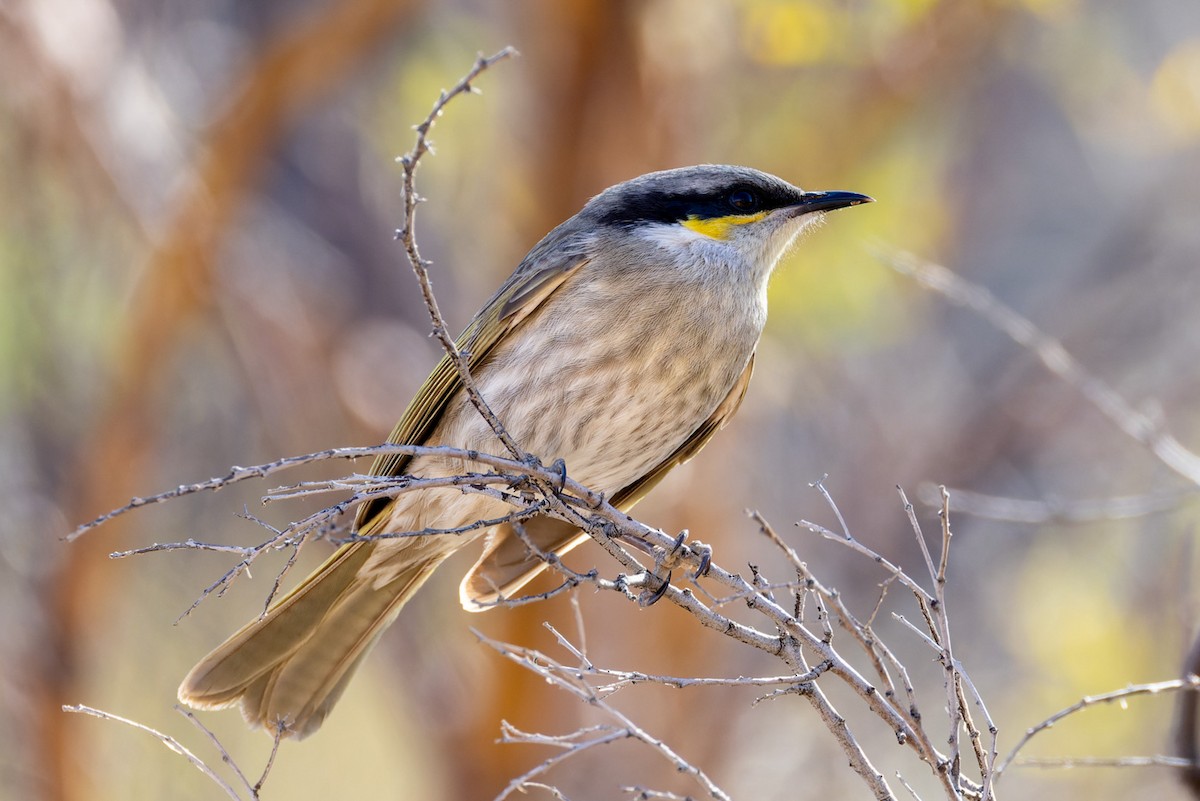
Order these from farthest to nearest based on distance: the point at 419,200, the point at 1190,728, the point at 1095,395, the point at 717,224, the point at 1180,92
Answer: the point at 1180,92
the point at 717,224
the point at 1095,395
the point at 1190,728
the point at 419,200

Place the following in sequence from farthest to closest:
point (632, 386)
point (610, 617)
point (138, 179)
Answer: point (610, 617)
point (138, 179)
point (632, 386)

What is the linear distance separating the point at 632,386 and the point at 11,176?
524cm

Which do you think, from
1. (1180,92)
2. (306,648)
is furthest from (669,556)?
(1180,92)

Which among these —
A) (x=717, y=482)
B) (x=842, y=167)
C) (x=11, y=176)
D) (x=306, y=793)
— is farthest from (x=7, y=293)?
(x=842, y=167)

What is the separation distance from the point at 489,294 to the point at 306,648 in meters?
3.57

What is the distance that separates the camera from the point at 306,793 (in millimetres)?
8047

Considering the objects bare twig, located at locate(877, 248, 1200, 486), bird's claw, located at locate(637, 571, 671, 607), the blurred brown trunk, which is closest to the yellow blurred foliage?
bare twig, located at locate(877, 248, 1200, 486)

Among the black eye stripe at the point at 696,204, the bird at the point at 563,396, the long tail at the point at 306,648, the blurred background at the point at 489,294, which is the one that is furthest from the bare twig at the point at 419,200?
the blurred background at the point at 489,294

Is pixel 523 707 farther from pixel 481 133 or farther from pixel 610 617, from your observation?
pixel 481 133

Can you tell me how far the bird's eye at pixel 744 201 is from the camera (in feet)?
13.7

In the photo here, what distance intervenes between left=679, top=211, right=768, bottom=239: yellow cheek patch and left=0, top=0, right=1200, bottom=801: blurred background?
2.11 m

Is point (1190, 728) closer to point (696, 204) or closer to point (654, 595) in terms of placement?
point (654, 595)

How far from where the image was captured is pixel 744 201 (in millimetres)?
4188

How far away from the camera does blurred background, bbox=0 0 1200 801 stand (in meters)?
6.42
